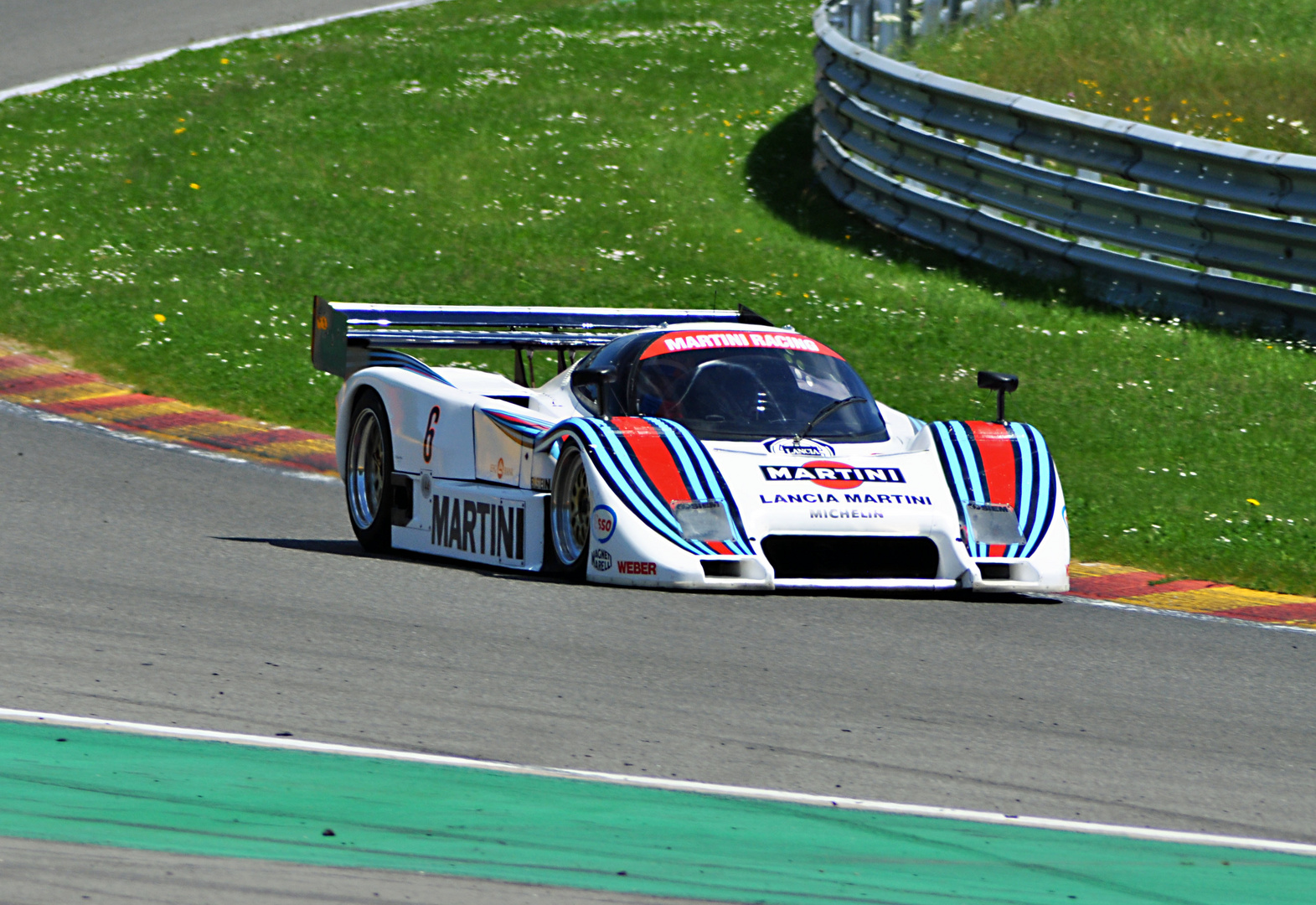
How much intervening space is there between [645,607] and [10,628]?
2.25m

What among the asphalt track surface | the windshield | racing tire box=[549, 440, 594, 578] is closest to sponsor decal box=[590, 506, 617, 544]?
racing tire box=[549, 440, 594, 578]

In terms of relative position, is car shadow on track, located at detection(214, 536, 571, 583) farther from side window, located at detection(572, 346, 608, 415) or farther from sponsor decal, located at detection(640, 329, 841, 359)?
sponsor decal, located at detection(640, 329, 841, 359)

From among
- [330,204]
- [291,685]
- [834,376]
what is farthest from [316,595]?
[330,204]

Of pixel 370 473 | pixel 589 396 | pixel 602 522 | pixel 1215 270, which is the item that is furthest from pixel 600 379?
pixel 1215 270

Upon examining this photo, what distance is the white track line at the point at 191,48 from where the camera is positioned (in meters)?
19.8

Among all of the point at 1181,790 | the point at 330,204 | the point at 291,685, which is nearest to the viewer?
the point at 1181,790

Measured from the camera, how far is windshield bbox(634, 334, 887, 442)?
325 inches

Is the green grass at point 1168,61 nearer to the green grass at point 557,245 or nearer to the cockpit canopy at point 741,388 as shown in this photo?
the green grass at point 557,245

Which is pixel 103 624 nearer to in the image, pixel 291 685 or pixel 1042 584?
pixel 291 685

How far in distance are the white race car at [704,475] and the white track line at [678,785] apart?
8.48 ft

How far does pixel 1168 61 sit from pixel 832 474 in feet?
34.6

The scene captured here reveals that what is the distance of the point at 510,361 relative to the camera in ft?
44.3

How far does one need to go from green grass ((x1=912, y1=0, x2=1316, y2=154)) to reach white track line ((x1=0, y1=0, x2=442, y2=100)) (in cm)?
783

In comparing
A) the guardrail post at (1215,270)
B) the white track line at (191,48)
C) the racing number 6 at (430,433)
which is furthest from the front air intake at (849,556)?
the white track line at (191,48)
